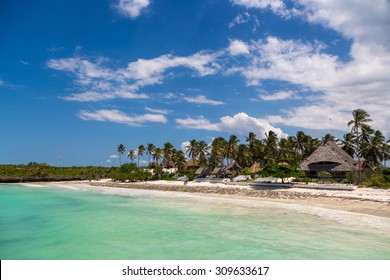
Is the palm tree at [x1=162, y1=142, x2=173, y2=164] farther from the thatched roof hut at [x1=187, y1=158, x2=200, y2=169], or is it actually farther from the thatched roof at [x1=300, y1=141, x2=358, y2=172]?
the thatched roof at [x1=300, y1=141, x2=358, y2=172]

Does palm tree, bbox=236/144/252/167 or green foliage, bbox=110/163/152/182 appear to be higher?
palm tree, bbox=236/144/252/167

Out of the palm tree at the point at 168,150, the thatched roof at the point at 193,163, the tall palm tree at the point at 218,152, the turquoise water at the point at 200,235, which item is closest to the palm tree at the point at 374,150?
the tall palm tree at the point at 218,152

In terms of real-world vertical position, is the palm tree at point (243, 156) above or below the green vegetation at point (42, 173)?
→ above

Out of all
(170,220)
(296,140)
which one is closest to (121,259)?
(170,220)

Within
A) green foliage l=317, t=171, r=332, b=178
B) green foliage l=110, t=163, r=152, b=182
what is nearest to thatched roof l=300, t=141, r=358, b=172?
green foliage l=317, t=171, r=332, b=178

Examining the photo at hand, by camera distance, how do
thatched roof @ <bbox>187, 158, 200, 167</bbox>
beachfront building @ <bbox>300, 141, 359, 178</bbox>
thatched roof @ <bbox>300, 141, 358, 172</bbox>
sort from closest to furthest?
beachfront building @ <bbox>300, 141, 359, 178</bbox> < thatched roof @ <bbox>300, 141, 358, 172</bbox> < thatched roof @ <bbox>187, 158, 200, 167</bbox>

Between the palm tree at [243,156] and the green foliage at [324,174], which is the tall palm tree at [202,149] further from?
the green foliage at [324,174]

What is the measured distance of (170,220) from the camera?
20.3m

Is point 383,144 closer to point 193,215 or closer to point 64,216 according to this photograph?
point 193,215

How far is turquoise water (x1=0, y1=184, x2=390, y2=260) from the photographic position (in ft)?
41.1

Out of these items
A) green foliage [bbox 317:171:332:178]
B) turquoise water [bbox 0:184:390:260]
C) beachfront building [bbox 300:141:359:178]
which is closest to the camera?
turquoise water [bbox 0:184:390:260]

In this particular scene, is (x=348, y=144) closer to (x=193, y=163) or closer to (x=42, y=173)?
(x=193, y=163)

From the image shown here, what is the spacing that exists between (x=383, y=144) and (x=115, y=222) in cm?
5101

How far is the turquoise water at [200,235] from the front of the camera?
Result: 12539mm
